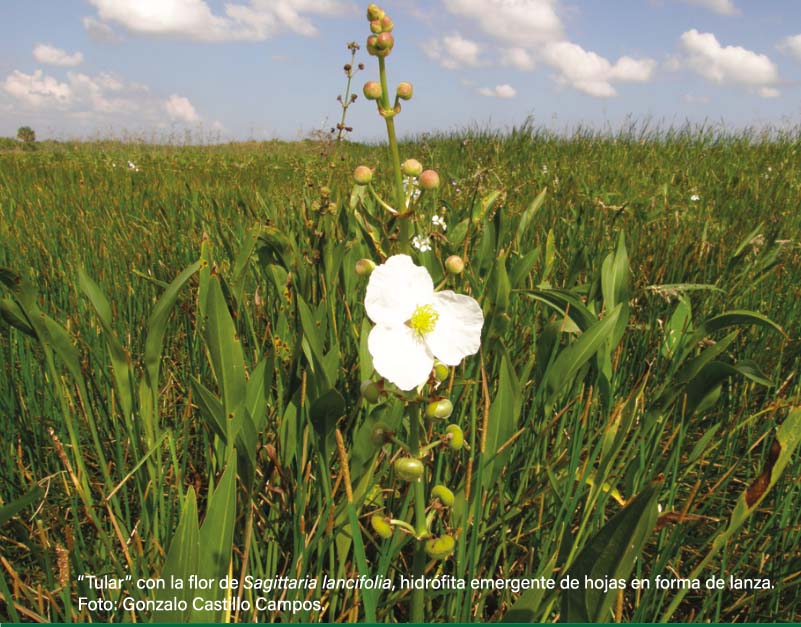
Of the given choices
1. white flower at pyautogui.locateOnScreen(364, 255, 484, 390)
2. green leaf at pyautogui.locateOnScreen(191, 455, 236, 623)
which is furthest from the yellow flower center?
green leaf at pyautogui.locateOnScreen(191, 455, 236, 623)

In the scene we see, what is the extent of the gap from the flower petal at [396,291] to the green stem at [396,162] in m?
0.05

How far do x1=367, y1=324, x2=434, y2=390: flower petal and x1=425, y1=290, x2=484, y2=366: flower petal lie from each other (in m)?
0.02

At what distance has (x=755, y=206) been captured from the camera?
3.67m

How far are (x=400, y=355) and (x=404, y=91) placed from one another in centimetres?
43

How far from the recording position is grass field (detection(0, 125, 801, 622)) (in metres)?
0.93

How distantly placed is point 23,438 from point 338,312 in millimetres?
907

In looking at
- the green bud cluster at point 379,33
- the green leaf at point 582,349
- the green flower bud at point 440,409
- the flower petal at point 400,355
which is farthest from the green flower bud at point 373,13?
the green leaf at point 582,349

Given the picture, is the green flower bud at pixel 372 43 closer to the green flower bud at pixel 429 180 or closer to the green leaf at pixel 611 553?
the green flower bud at pixel 429 180

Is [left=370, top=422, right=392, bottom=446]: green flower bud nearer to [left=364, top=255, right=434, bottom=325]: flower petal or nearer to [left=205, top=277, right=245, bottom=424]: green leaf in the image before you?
[left=364, top=255, right=434, bottom=325]: flower petal

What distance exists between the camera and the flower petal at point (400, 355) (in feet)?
2.28

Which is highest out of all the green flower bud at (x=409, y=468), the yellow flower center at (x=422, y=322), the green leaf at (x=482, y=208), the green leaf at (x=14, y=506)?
the green leaf at (x=482, y=208)

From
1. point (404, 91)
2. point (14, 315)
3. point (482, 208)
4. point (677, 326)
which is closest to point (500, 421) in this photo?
point (404, 91)

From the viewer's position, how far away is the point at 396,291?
30.4 inches

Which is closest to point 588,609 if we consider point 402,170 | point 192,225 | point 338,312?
point 402,170
